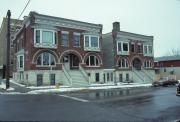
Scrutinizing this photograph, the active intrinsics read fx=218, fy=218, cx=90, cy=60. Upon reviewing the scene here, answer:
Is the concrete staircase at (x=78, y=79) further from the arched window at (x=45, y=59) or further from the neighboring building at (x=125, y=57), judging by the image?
the neighboring building at (x=125, y=57)

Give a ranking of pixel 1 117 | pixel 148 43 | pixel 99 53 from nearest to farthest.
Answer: pixel 1 117 → pixel 99 53 → pixel 148 43

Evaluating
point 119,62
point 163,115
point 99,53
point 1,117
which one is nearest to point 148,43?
point 119,62

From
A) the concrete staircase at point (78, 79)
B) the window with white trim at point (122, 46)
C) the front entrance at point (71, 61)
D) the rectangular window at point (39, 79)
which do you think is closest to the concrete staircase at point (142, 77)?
the window with white trim at point (122, 46)

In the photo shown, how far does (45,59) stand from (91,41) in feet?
31.7

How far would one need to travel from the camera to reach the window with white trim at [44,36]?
3358 centimetres

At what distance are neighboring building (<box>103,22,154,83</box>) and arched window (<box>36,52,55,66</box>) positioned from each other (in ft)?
38.1

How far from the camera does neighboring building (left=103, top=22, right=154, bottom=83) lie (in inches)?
1764

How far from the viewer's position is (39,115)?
1145cm

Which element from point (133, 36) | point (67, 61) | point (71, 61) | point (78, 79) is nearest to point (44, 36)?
point (67, 61)

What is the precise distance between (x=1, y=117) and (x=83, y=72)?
26066mm

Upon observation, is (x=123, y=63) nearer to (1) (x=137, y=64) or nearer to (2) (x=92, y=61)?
(1) (x=137, y=64)

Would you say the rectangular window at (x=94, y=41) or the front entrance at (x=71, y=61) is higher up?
the rectangular window at (x=94, y=41)

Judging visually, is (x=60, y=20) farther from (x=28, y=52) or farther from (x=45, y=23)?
(x=28, y=52)

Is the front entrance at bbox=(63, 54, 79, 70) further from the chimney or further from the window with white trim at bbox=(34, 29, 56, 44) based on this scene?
the chimney
